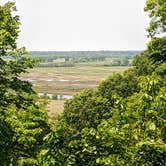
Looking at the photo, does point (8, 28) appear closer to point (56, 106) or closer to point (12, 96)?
point (12, 96)

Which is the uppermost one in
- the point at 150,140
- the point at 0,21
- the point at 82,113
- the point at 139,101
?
the point at 0,21

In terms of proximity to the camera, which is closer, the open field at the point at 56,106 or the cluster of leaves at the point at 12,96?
the cluster of leaves at the point at 12,96

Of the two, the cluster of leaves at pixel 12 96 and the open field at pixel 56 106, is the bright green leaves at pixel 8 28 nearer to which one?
the cluster of leaves at pixel 12 96

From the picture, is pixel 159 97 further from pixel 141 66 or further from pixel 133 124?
pixel 141 66

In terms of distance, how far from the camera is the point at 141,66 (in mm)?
54938

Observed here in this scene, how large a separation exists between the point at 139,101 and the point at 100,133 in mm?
1328

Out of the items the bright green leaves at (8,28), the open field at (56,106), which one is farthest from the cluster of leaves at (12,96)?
the open field at (56,106)

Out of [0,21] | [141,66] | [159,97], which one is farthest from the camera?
[141,66]

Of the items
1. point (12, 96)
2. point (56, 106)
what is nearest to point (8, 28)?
point (12, 96)

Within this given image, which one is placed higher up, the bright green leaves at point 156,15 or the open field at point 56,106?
the bright green leaves at point 156,15

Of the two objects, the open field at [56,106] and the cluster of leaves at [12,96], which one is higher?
the cluster of leaves at [12,96]

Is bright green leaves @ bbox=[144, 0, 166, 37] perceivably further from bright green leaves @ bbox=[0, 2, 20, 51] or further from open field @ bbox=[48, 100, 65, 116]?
open field @ bbox=[48, 100, 65, 116]

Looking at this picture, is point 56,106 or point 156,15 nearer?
point 156,15

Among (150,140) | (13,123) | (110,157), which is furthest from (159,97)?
(13,123)
